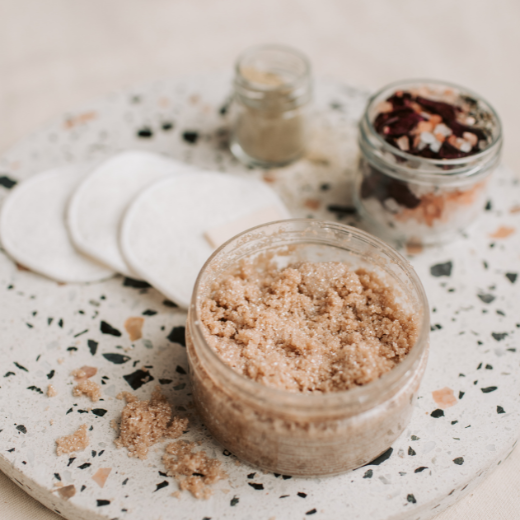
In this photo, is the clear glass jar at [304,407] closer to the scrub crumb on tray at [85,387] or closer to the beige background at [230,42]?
the scrub crumb on tray at [85,387]

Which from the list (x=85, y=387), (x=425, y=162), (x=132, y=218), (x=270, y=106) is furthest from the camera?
(x=270, y=106)

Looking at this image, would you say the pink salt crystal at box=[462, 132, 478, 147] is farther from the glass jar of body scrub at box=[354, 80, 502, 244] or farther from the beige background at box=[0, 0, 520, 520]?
the beige background at box=[0, 0, 520, 520]

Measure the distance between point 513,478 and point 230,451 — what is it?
646 mm

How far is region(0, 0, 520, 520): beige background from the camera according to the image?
2.28 meters

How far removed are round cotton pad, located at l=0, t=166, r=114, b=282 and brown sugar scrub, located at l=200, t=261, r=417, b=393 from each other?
0.47 m

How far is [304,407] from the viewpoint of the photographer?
37.2 inches

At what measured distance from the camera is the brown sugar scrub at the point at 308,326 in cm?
105

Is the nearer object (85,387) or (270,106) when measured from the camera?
(85,387)

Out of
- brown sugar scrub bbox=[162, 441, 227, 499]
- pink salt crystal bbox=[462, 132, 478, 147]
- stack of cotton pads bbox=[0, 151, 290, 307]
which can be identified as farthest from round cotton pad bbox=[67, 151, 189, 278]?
pink salt crystal bbox=[462, 132, 478, 147]

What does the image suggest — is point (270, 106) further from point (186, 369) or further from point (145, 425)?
point (145, 425)

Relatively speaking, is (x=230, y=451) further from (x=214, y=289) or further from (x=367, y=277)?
(x=367, y=277)

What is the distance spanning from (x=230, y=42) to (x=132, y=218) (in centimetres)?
134

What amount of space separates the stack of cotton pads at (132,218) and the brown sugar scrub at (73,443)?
0.39 metres

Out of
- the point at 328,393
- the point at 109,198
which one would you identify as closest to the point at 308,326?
the point at 328,393
